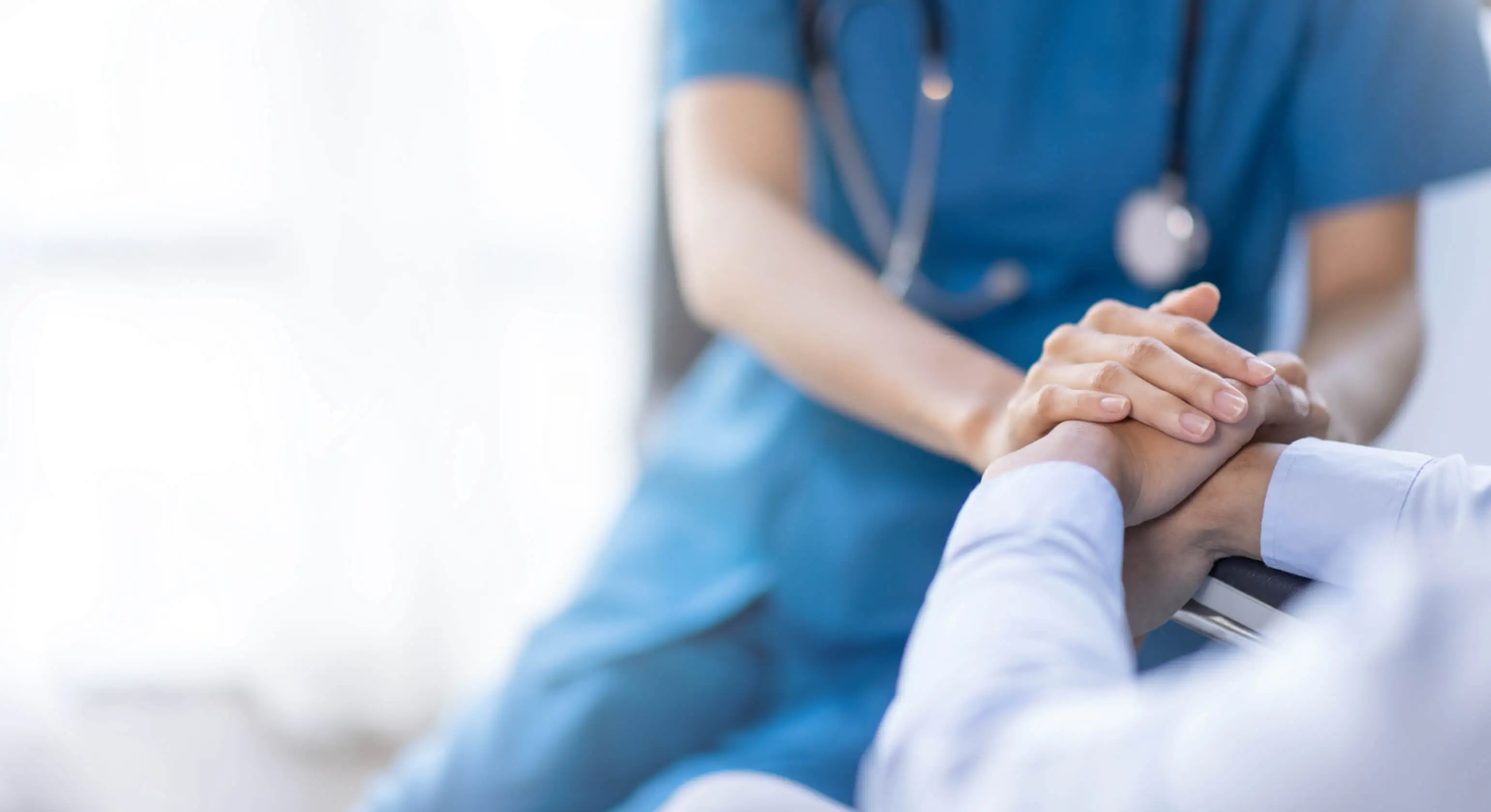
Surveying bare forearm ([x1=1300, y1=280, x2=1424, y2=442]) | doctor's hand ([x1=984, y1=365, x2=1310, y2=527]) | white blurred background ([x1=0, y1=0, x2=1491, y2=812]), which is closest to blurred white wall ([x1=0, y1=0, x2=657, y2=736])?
white blurred background ([x1=0, y1=0, x2=1491, y2=812])

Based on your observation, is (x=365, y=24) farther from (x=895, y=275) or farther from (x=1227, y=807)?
(x=1227, y=807)

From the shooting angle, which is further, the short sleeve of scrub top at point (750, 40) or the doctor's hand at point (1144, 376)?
the short sleeve of scrub top at point (750, 40)

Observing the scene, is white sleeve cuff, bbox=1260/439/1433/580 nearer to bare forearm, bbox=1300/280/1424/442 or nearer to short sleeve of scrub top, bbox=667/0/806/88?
bare forearm, bbox=1300/280/1424/442

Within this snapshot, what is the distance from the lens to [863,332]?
0.65 metres

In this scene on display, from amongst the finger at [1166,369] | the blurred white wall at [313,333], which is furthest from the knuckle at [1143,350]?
the blurred white wall at [313,333]

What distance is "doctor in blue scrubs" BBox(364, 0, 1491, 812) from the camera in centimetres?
58

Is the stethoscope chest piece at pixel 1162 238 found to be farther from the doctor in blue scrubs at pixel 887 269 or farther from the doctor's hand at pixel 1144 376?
the doctor's hand at pixel 1144 376

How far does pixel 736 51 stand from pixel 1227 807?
0.62m

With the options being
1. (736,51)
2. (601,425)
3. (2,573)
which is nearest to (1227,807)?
(736,51)

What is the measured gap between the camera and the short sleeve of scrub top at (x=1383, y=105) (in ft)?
1.87

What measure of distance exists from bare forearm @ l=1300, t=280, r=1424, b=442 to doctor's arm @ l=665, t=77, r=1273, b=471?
0.15 feet

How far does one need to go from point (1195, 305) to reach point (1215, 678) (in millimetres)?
201

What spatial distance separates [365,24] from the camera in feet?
4.44

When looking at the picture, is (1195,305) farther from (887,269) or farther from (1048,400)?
(887,269)
